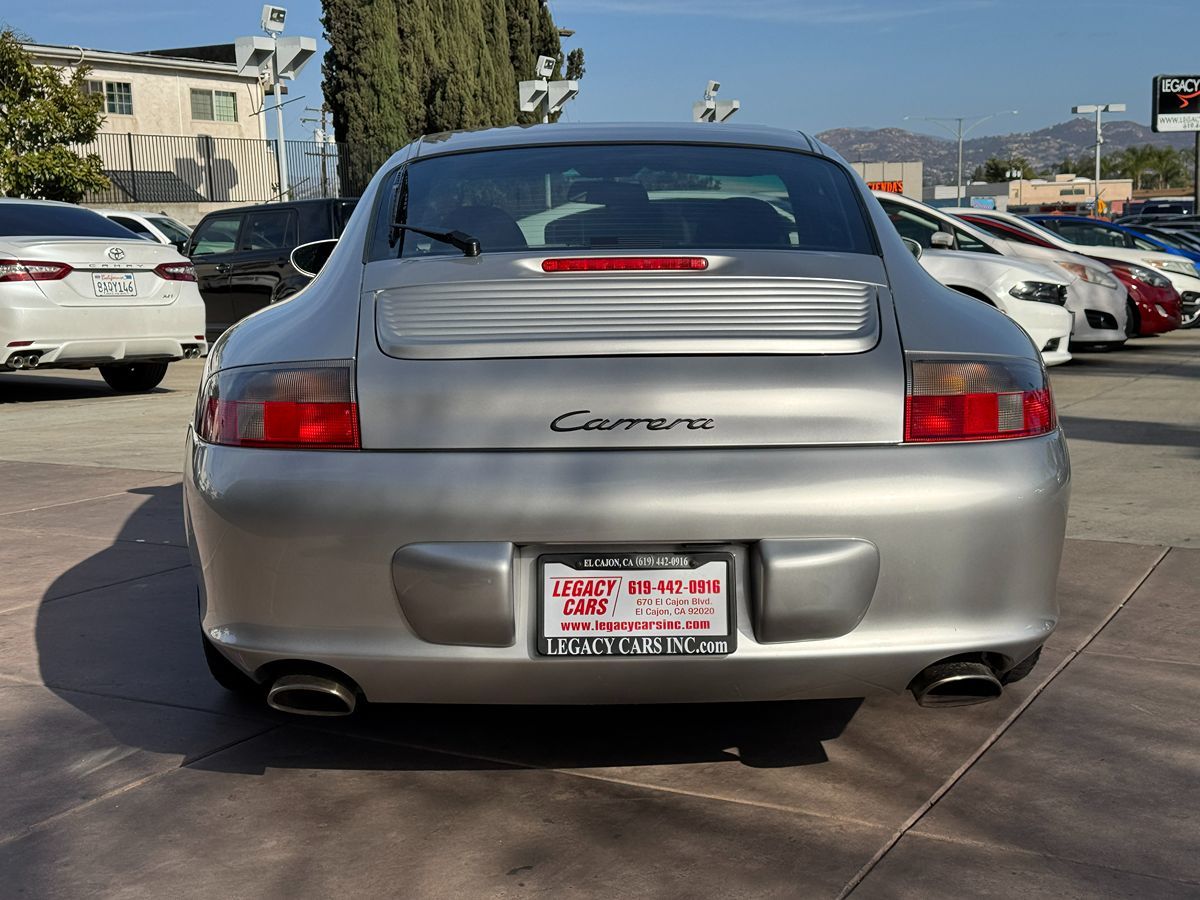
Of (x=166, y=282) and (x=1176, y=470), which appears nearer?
(x=1176, y=470)

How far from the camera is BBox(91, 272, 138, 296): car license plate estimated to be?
1075 cm

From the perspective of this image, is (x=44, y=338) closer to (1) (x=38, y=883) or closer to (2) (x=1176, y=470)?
(2) (x=1176, y=470)

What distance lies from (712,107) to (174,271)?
25485mm

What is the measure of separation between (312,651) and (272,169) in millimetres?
32957

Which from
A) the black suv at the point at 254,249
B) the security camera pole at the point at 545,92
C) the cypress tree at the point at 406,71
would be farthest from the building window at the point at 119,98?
the black suv at the point at 254,249

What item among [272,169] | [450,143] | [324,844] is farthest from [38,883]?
[272,169]

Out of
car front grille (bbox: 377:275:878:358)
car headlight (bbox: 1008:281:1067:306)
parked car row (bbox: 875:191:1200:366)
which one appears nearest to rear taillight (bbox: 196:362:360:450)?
car front grille (bbox: 377:275:878:358)

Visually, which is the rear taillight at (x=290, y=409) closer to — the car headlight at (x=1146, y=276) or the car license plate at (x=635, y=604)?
the car license plate at (x=635, y=604)

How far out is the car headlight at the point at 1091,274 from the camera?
13355 mm

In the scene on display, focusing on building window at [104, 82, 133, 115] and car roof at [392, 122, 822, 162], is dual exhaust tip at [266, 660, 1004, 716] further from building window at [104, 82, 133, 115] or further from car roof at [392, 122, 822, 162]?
building window at [104, 82, 133, 115]

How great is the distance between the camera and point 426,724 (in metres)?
3.62

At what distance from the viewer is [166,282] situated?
1125 centimetres

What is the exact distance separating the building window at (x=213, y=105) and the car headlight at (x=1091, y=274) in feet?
118

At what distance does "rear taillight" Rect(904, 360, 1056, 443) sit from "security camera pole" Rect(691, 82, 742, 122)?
32.6 meters
